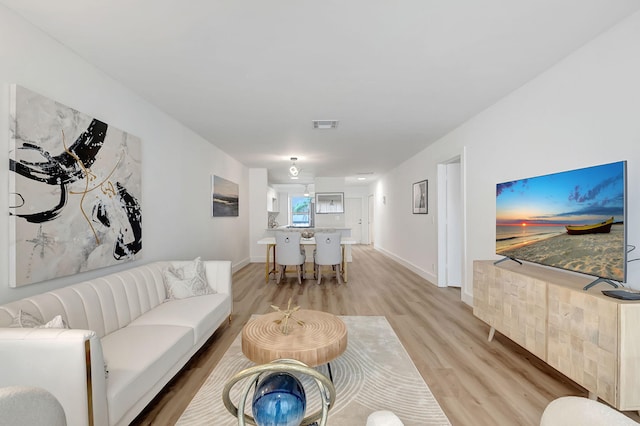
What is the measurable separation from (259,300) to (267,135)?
8.01 ft

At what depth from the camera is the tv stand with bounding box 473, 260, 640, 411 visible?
1558mm

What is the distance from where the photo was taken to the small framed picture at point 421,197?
17.7 feet

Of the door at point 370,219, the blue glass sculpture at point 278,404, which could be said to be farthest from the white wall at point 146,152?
the door at point 370,219

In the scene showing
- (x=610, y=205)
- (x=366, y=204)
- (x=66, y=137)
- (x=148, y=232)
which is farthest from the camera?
(x=366, y=204)

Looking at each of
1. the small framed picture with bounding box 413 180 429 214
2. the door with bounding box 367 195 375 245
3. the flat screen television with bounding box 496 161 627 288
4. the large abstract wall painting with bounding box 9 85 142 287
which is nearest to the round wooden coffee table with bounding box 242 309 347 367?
the large abstract wall painting with bounding box 9 85 142 287

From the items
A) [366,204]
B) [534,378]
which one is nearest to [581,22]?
[534,378]

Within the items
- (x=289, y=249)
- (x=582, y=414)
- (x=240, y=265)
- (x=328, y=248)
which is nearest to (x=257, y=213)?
(x=240, y=265)

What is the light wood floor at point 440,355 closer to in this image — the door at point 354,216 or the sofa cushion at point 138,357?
the sofa cushion at point 138,357

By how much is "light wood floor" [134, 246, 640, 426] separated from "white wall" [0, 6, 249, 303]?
1.10m

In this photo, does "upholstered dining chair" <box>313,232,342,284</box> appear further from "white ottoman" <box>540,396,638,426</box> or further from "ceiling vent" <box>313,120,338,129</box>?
"white ottoman" <box>540,396,638,426</box>

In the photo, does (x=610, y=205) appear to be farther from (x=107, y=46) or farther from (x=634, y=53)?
(x=107, y=46)

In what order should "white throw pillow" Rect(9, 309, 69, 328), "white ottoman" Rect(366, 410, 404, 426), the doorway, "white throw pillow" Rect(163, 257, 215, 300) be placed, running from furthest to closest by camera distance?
1. the doorway
2. "white throw pillow" Rect(163, 257, 215, 300)
3. "white throw pillow" Rect(9, 309, 69, 328)
4. "white ottoman" Rect(366, 410, 404, 426)

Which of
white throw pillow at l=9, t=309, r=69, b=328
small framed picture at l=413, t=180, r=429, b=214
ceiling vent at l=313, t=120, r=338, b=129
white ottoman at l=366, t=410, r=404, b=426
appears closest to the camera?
A: white ottoman at l=366, t=410, r=404, b=426

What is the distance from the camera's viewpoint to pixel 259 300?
4211 millimetres
